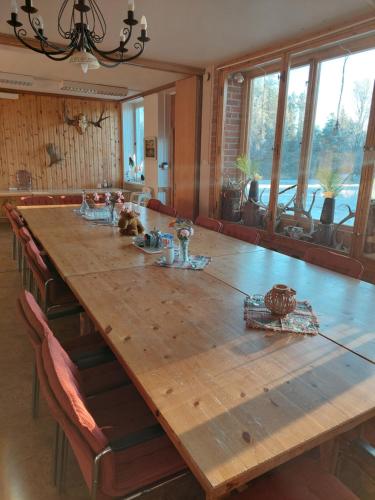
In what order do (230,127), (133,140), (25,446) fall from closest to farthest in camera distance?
(25,446) → (230,127) → (133,140)

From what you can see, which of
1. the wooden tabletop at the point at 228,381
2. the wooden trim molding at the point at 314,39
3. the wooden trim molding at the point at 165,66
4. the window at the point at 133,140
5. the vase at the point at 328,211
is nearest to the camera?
the wooden tabletop at the point at 228,381

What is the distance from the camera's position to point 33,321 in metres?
1.35

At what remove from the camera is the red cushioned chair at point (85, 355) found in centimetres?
134

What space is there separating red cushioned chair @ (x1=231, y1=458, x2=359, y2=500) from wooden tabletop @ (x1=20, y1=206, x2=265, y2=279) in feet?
→ 4.73

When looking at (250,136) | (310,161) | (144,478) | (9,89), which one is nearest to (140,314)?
(144,478)

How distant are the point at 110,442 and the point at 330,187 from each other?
331 centimetres

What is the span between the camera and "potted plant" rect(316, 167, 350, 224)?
11.6 ft

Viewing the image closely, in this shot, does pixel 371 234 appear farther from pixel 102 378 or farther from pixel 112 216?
pixel 102 378

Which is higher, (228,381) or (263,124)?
(263,124)

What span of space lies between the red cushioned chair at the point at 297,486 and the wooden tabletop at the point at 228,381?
25cm

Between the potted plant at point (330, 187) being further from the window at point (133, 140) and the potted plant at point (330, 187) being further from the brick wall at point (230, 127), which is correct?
the window at point (133, 140)

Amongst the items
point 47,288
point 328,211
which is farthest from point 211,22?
point 47,288

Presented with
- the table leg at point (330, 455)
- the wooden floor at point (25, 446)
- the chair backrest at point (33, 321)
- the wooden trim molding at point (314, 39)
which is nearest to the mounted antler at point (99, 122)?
the wooden trim molding at point (314, 39)

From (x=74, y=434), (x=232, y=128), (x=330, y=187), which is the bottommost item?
(x=74, y=434)
